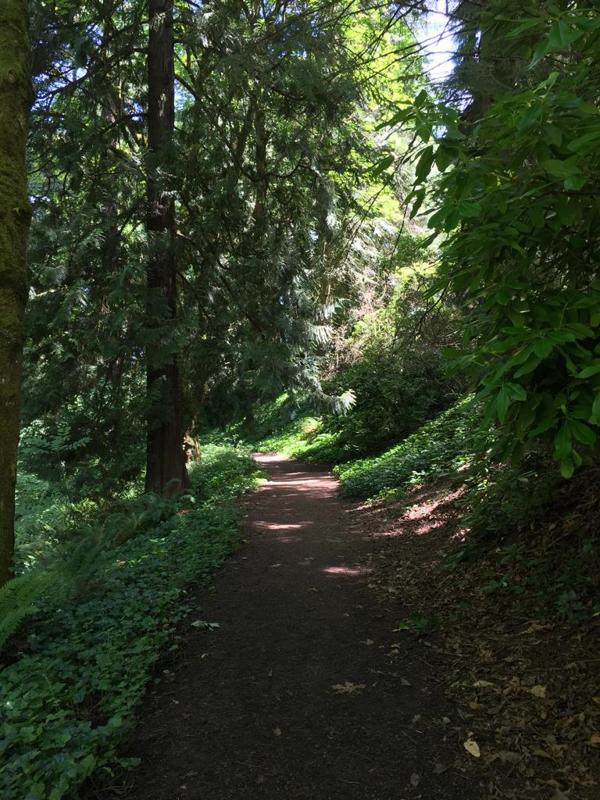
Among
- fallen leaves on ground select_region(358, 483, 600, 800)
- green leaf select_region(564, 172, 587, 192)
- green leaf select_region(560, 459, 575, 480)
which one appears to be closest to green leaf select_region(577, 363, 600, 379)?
green leaf select_region(560, 459, 575, 480)

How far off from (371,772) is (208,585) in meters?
3.16

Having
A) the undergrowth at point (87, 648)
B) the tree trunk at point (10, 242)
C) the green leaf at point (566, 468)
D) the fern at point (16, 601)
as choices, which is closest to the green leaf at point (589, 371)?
the green leaf at point (566, 468)

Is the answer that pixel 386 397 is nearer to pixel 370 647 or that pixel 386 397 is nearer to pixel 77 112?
pixel 77 112

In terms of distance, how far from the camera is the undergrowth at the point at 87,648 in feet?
8.80

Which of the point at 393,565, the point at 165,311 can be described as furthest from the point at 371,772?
the point at 165,311

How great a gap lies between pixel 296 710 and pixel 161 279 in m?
7.65

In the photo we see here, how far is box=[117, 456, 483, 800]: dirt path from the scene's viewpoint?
2.83 meters

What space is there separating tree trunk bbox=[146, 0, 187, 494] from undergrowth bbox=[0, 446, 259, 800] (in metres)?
2.34

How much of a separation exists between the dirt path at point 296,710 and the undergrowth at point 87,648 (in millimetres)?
253

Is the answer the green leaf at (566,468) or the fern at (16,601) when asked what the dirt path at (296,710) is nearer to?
the fern at (16,601)

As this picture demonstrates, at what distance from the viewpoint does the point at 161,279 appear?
31.1 feet

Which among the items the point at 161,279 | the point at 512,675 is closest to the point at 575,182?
the point at 512,675

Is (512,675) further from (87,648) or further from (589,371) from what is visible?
(87,648)

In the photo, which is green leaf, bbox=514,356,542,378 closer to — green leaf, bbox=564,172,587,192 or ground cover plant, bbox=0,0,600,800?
ground cover plant, bbox=0,0,600,800
